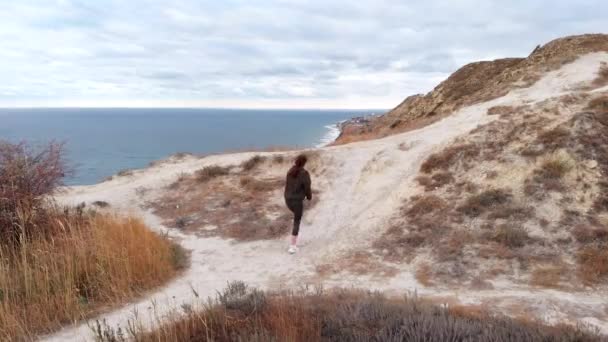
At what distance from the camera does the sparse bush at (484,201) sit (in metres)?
13.0

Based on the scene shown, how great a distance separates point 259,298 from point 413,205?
8.49m

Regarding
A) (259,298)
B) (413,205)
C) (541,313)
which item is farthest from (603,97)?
(259,298)

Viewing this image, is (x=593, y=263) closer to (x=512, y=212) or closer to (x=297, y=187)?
(x=512, y=212)

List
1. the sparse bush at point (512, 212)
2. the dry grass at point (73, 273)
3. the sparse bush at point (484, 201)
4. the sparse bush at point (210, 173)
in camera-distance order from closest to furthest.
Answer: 1. the dry grass at point (73, 273)
2. the sparse bush at point (512, 212)
3. the sparse bush at point (484, 201)
4. the sparse bush at point (210, 173)

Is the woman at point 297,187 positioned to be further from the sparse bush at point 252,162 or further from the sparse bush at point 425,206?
the sparse bush at point 252,162

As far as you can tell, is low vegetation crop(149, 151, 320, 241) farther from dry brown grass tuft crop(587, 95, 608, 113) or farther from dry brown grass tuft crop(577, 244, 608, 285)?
dry brown grass tuft crop(587, 95, 608, 113)

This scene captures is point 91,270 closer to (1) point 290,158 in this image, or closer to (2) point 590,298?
(2) point 590,298

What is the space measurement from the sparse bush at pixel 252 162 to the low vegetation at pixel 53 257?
8079 millimetres

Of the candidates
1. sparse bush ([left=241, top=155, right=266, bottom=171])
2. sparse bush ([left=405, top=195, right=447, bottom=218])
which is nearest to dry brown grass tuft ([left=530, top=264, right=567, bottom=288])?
sparse bush ([left=405, top=195, right=447, bottom=218])

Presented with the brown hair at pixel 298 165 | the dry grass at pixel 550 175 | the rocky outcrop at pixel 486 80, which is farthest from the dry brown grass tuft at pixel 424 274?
the rocky outcrop at pixel 486 80

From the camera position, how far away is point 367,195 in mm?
15984

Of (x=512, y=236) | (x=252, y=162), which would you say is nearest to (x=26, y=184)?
(x=252, y=162)

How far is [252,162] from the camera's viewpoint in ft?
65.4

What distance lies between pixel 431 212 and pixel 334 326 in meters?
8.70
